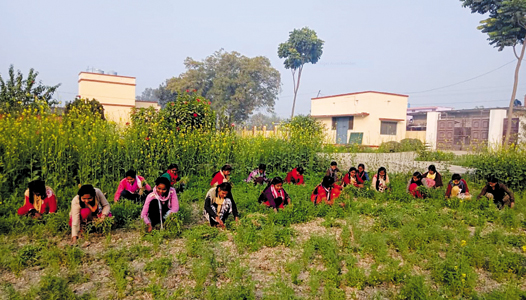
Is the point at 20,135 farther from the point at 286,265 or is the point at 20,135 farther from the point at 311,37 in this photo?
the point at 311,37

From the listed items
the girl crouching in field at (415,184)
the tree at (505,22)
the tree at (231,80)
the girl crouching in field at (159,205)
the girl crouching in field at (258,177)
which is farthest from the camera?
the tree at (231,80)

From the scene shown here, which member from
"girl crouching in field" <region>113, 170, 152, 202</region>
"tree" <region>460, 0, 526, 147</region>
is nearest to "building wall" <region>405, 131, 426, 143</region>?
"tree" <region>460, 0, 526, 147</region>

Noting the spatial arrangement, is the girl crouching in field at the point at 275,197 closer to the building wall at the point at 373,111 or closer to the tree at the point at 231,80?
the building wall at the point at 373,111

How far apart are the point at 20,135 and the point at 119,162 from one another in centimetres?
204

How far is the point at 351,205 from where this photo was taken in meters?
7.57

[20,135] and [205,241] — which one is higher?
[20,135]

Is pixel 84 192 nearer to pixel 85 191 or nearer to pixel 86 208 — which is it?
pixel 85 191

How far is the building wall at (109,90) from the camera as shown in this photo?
32.3m

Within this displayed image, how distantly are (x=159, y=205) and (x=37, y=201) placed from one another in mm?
2103

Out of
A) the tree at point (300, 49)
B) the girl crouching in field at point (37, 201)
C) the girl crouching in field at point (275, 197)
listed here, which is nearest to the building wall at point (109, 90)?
the tree at point (300, 49)

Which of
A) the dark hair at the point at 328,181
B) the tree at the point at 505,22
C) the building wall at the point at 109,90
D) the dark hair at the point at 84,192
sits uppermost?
the tree at the point at 505,22

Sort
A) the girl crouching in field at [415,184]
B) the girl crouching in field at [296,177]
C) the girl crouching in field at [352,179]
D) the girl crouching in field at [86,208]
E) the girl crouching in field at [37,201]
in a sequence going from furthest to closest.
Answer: the girl crouching in field at [296,177] < the girl crouching in field at [352,179] < the girl crouching in field at [415,184] < the girl crouching in field at [37,201] < the girl crouching in field at [86,208]

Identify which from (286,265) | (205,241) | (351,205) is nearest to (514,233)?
(351,205)

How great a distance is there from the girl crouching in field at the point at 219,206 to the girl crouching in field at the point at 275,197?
3.54ft
